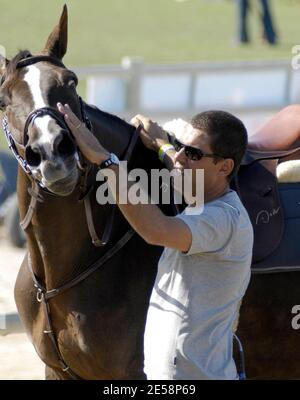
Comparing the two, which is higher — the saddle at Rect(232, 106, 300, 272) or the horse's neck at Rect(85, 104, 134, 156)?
the horse's neck at Rect(85, 104, 134, 156)

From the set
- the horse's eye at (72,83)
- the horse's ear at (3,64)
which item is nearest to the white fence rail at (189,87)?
the horse's ear at (3,64)

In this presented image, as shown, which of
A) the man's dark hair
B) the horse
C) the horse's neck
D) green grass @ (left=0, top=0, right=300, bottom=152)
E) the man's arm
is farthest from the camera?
green grass @ (left=0, top=0, right=300, bottom=152)

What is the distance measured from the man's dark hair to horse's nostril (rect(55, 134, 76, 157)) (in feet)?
1.62

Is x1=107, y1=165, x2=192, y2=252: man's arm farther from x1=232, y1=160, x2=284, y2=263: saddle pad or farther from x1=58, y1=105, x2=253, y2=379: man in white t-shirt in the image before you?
x1=232, y1=160, x2=284, y2=263: saddle pad

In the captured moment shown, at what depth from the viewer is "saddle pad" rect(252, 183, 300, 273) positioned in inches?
178

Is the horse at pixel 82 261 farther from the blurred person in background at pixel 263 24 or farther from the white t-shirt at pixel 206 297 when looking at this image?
the blurred person in background at pixel 263 24

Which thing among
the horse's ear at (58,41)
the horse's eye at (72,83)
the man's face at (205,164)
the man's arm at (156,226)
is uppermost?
the horse's ear at (58,41)

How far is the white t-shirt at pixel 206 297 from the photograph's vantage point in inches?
130

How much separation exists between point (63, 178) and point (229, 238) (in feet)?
2.30

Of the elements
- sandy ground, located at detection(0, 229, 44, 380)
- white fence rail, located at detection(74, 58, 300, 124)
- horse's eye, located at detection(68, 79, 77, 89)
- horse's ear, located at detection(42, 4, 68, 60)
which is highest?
white fence rail, located at detection(74, 58, 300, 124)

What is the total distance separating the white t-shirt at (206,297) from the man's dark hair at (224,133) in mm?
162

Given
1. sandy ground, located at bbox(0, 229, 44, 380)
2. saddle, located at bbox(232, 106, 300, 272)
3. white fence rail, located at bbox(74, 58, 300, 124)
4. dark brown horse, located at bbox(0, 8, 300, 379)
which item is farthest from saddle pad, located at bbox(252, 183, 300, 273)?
white fence rail, located at bbox(74, 58, 300, 124)

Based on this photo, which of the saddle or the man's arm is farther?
the saddle
